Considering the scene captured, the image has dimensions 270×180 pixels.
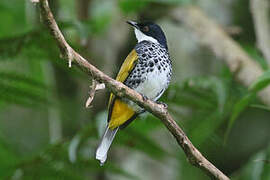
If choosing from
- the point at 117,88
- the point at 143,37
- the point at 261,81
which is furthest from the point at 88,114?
the point at 117,88

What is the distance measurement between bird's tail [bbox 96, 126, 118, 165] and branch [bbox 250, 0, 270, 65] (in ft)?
4.36

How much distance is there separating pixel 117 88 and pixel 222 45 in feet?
7.53

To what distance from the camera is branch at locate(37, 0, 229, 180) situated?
74.0 inches

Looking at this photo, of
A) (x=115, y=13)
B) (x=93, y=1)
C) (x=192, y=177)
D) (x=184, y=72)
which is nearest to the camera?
(x=192, y=177)

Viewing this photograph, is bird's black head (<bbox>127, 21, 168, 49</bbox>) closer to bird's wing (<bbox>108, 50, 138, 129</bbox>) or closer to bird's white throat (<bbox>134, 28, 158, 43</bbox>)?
bird's white throat (<bbox>134, 28, 158, 43</bbox>)

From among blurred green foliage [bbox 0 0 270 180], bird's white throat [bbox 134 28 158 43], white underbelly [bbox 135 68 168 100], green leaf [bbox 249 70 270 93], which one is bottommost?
blurred green foliage [bbox 0 0 270 180]

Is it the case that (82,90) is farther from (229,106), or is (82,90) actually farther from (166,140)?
(229,106)

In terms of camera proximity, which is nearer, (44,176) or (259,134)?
(44,176)

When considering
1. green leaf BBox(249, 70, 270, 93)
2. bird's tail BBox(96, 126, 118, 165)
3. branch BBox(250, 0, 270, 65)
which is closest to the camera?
green leaf BBox(249, 70, 270, 93)

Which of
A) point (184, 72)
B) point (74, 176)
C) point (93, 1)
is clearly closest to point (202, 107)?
point (74, 176)

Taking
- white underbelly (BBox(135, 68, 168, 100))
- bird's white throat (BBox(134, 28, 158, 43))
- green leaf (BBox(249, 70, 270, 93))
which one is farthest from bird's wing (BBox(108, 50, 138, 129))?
green leaf (BBox(249, 70, 270, 93))

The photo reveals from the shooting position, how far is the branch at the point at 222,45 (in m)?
3.95

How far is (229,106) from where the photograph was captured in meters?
3.54

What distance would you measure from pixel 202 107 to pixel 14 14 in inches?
74.9
